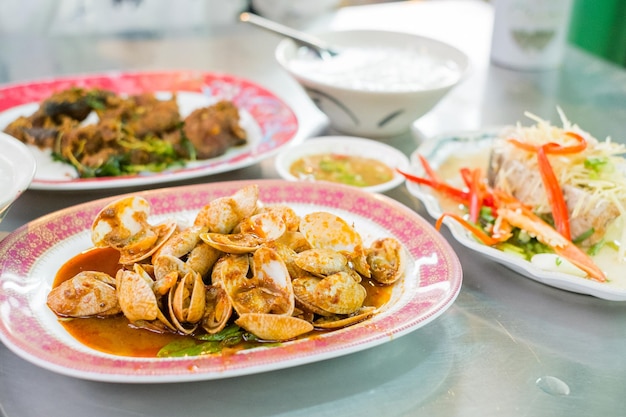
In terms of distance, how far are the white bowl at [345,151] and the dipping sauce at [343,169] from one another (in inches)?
0.6

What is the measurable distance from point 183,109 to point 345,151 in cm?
70

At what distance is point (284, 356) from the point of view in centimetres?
118

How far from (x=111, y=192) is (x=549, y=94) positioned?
2097mm

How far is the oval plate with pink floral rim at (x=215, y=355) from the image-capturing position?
3.76 feet

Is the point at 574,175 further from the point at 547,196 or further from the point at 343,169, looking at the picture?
the point at 343,169

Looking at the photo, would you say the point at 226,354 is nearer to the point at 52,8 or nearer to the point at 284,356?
the point at 284,356

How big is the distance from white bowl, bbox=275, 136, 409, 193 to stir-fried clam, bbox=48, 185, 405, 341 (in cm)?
52

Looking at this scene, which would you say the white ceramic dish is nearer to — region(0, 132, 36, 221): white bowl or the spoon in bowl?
the spoon in bowl

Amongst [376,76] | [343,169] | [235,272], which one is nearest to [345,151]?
[343,169]

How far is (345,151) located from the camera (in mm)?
2199

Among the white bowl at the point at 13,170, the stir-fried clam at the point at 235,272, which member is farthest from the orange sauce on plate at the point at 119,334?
the white bowl at the point at 13,170

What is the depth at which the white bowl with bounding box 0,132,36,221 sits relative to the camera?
57.9 inches

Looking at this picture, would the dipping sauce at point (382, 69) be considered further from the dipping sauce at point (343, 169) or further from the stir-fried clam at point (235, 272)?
the stir-fried clam at point (235, 272)

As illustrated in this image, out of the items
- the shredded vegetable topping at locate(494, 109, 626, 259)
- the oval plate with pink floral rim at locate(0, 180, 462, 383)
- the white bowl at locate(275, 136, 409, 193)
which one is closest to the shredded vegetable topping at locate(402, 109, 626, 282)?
the shredded vegetable topping at locate(494, 109, 626, 259)
